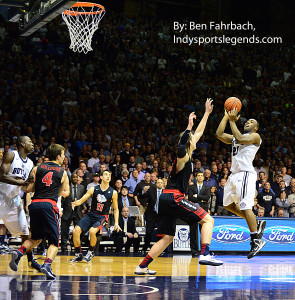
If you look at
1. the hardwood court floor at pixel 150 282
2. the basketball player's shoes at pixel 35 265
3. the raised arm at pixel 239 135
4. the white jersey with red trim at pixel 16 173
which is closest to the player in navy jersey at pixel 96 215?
the hardwood court floor at pixel 150 282

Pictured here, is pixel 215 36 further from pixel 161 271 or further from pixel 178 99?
pixel 161 271

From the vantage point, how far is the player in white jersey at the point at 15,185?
27.3 ft

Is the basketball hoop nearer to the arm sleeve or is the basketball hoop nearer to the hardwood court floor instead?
the hardwood court floor

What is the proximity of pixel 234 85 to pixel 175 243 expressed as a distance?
33.9 feet

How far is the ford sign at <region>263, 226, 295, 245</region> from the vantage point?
1446 cm

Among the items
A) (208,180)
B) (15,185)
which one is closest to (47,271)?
(15,185)

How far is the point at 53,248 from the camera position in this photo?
25.3 feet

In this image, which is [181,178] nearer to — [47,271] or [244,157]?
[244,157]

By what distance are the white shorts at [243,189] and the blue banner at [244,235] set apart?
5799mm

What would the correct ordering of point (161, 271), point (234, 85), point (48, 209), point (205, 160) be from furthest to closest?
point (234, 85)
point (205, 160)
point (161, 271)
point (48, 209)

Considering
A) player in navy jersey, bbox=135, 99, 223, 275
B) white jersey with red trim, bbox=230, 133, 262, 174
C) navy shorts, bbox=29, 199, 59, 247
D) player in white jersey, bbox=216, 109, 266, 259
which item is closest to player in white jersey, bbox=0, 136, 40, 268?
navy shorts, bbox=29, 199, 59, 247

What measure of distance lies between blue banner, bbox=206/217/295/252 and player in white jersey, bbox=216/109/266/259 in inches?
224

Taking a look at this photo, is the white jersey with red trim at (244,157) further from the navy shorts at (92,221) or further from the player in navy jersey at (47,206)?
the navy shorts at (92,221)

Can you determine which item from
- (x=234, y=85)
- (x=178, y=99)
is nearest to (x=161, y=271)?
(x=178, y=99)
